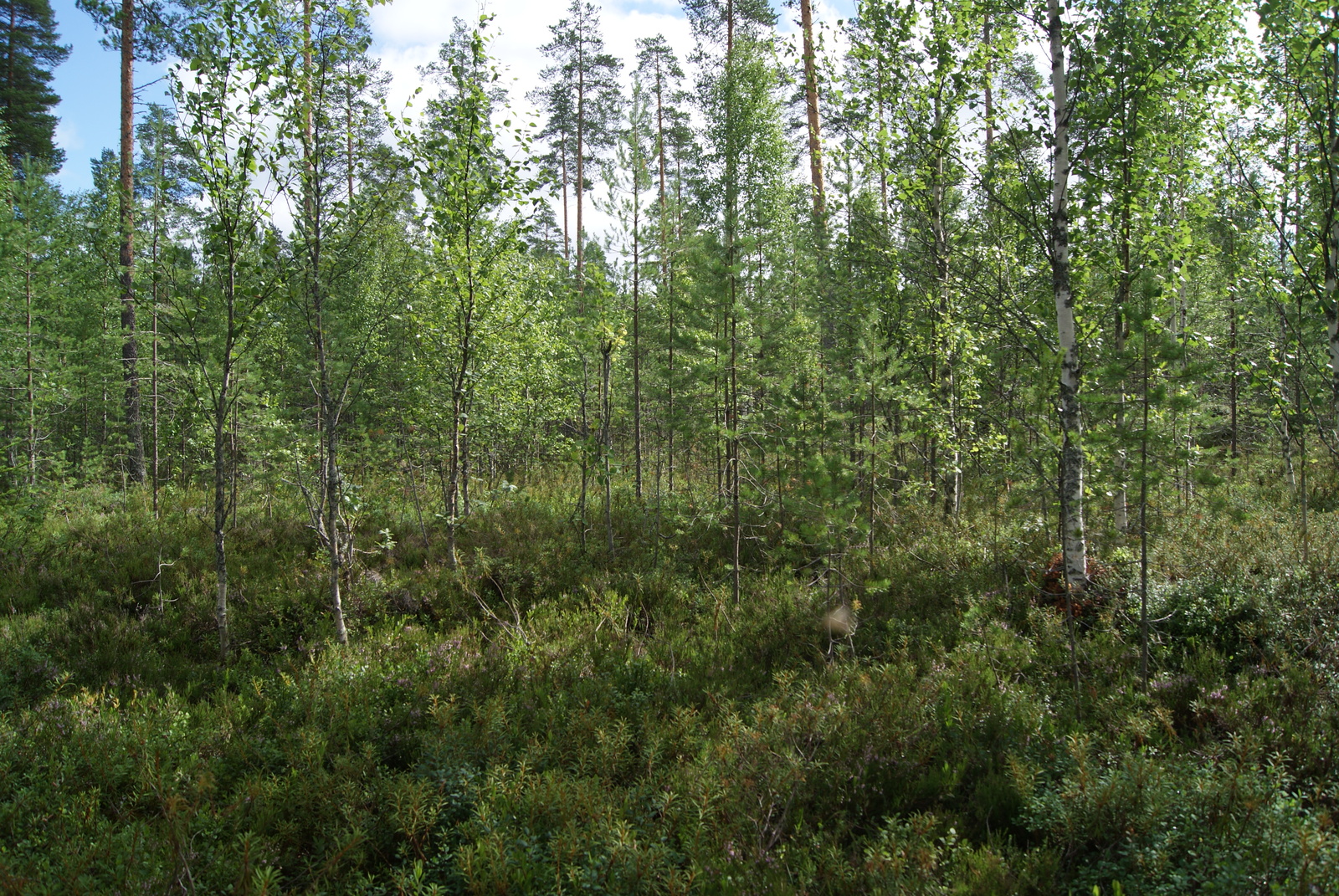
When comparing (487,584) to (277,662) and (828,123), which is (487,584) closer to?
(277,662)

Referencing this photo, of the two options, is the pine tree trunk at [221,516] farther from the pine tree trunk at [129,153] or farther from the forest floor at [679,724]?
the pine tree trunk at [129,153]

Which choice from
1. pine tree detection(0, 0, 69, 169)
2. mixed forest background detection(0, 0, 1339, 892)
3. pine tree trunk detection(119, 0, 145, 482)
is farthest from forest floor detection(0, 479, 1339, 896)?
pine tree detection(0, 0, 69, 169)

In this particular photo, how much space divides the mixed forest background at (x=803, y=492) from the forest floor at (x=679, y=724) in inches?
2.2

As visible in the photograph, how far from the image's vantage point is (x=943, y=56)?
8875mm

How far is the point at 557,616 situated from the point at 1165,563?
7383mm

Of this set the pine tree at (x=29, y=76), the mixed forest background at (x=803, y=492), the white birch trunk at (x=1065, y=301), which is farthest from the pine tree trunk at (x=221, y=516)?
the pine tree at (x=29, y=76)

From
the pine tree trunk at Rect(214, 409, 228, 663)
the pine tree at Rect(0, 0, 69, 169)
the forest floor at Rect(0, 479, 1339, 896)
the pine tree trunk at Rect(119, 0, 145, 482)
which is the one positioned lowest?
the forest floor at Rect(0, 479, 1339, 896)

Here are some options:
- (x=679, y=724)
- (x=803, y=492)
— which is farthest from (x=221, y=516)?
(x=803, y=492)

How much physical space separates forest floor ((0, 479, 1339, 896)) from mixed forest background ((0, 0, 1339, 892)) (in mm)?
55

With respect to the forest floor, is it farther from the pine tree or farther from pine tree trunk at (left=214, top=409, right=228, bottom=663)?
the pine tree

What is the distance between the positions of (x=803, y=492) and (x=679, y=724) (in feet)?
14.2

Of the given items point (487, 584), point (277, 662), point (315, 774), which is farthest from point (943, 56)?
point (277, 662)

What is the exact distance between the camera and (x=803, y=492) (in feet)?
28.9

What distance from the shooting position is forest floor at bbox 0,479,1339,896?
354 cm
